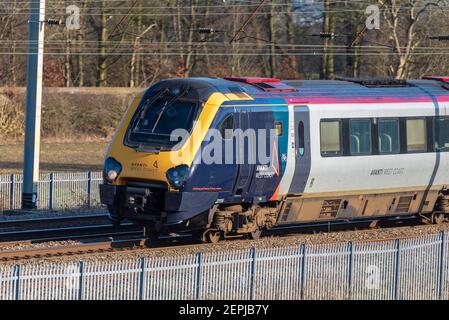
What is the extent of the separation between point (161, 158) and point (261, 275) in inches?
148

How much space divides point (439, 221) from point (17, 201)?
35.1ft

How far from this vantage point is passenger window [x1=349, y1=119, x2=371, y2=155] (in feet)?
64.3

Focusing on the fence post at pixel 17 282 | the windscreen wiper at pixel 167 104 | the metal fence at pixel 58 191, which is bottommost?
Result: the metal fence at pixel 58 191

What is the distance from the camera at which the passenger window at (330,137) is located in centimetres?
1911

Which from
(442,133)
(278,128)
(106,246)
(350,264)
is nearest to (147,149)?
(106,246)

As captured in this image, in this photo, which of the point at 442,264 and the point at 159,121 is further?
the point at 159,121

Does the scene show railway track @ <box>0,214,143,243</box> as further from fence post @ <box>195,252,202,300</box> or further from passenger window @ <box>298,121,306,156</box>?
fence post @ <box>195,252,202,300</box>

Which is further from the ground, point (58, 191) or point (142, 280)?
point (142, 280)

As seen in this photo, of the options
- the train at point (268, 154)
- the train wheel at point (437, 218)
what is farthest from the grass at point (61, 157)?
the train at point (268, 154)

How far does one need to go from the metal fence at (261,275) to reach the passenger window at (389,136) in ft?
15.0

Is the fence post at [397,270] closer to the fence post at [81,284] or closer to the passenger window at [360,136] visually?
the passenger window at [360,136]

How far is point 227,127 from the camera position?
1762 cm

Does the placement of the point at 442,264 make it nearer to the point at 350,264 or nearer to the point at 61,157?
the point at 350,264
